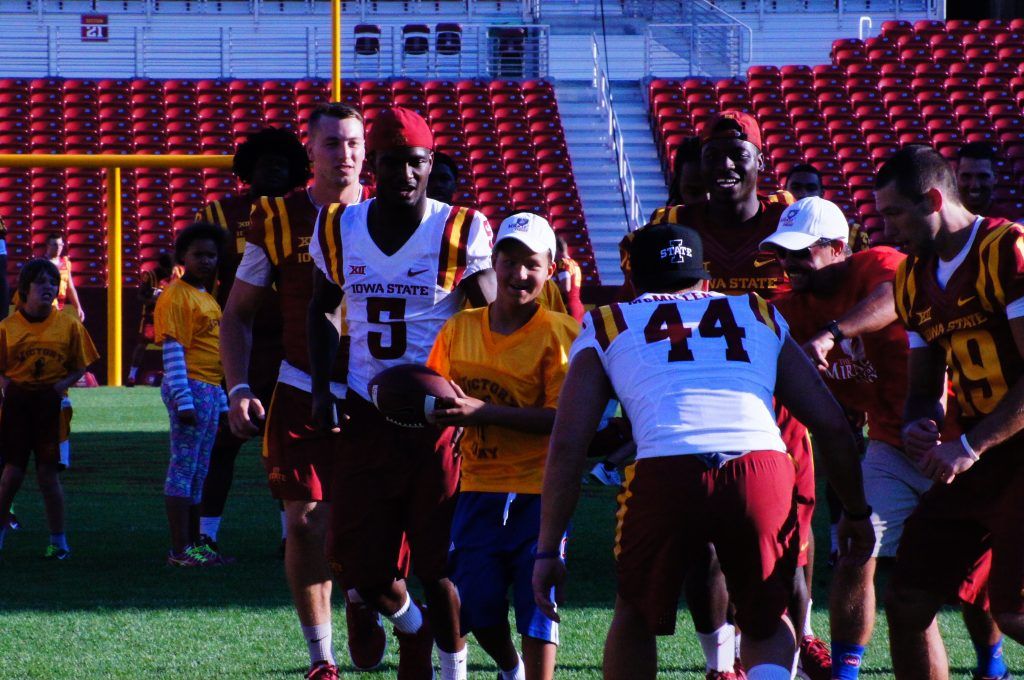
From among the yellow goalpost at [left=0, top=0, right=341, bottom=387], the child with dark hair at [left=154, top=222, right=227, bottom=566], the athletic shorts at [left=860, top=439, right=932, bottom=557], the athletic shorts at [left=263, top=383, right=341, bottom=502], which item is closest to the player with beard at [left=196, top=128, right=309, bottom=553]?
the child with dark hair at [left=154, top=222, right=227, bottom=566]

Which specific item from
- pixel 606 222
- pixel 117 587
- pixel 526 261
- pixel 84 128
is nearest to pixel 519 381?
pixel 526 261

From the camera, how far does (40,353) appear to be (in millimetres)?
8055

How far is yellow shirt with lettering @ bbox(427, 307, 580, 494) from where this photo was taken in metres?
4.42

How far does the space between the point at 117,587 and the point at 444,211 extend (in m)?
3.20

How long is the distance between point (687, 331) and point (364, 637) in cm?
218

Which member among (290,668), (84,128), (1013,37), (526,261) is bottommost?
(290,668)

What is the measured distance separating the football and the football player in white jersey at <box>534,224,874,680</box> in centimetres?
66

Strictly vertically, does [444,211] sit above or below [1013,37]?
below

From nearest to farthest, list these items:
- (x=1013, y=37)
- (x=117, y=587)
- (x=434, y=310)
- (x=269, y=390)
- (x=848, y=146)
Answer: (x=434, y=310), (x=269, y=390), (x=117, y=587), (x=848, y=146), (x=1013, y=37)

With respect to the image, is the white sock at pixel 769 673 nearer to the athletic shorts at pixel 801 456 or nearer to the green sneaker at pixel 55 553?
the athletic shorts at pixel 801 456

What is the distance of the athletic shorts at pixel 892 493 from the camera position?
4992 mm

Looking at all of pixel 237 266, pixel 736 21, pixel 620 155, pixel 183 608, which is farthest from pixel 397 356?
pixel 736 21

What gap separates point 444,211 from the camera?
4.76 metres

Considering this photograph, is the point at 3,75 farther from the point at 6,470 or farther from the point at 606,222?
the point at 6,470
